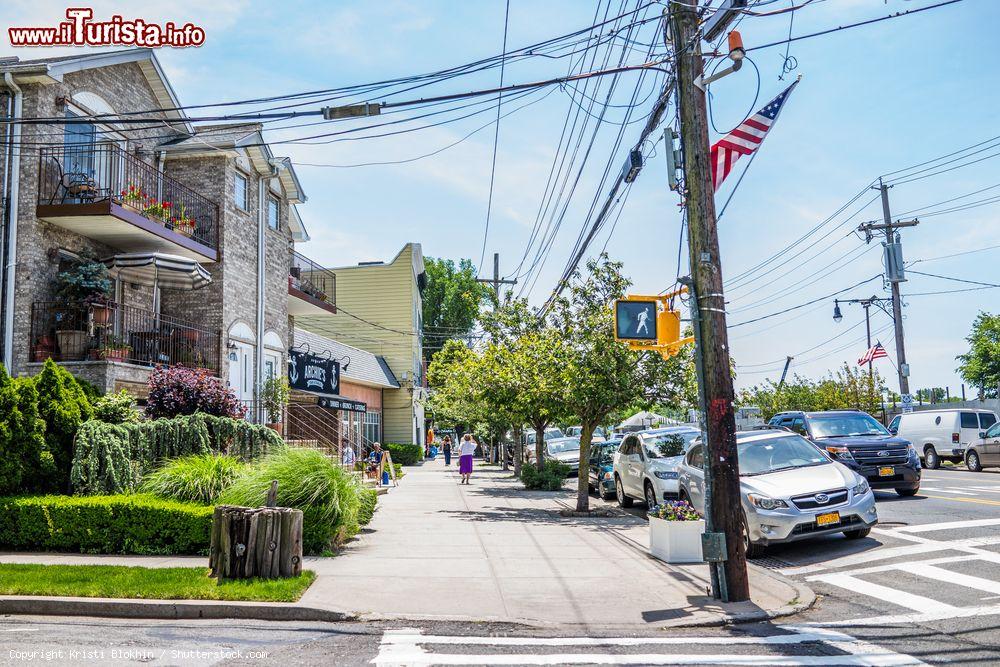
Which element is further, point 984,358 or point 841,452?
point 984,358

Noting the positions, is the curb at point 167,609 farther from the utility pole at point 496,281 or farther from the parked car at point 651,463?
the utility pole at point 496,281

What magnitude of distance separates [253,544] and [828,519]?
7130 mm

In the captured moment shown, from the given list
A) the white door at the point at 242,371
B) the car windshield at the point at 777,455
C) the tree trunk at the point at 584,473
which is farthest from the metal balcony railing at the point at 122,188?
the car windshield at the point at 777,455

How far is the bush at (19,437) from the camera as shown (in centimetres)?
1091

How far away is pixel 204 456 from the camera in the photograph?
A: 12.4 meters

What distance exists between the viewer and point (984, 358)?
55.3m

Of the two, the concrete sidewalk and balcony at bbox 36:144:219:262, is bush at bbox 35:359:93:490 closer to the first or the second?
the concrete sidewalk

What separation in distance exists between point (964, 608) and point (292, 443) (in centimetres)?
1583

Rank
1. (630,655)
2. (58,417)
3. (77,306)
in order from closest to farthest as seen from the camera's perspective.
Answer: (630,655)
(58,417)
(77,306)

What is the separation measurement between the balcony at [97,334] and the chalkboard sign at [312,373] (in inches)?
248

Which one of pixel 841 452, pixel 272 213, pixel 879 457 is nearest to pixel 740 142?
pixel 841 452

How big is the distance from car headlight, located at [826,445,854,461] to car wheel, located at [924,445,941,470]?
13389 mm

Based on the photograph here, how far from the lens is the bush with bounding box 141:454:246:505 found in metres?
11.3

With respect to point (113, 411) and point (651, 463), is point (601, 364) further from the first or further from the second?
point (113, 411)
